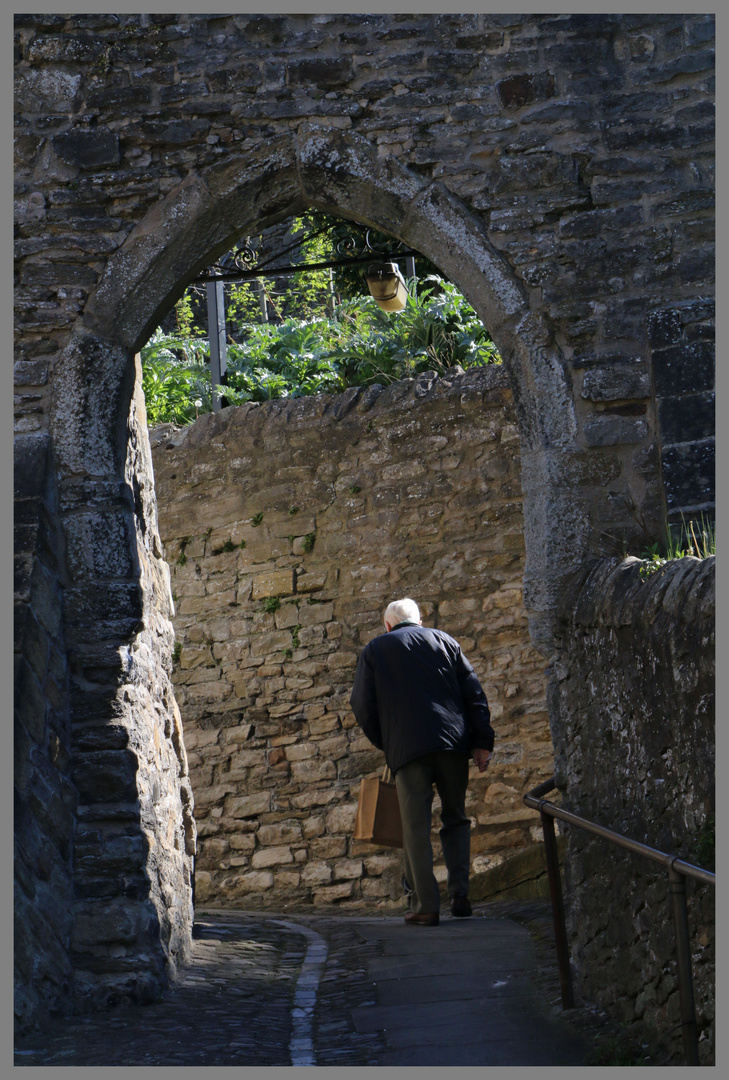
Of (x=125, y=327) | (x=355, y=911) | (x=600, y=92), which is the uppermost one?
(x=600, y=92)

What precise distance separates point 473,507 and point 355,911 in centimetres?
260

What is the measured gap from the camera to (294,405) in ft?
26.5

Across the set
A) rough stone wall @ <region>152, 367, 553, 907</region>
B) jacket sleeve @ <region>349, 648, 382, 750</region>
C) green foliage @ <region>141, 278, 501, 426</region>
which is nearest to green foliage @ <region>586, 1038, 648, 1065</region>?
jacket sleeve @ <region>349, 648, 382, 750</region>

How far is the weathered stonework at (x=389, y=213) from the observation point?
444 centimetres

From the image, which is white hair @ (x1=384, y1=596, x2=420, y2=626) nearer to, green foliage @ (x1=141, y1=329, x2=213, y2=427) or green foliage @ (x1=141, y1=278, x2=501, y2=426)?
green foliage @ (x1=141, y1=278, x2=501, y2=426)

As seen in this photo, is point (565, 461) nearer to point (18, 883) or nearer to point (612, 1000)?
point (612, 1000)

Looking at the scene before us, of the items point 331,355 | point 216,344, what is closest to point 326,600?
point 331,355

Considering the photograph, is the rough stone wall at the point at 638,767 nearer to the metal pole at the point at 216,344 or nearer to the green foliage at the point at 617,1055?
the green foliage at the point at 617,1055

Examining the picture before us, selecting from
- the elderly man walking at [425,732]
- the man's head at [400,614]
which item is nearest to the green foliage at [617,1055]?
the elderly man walking at [425,732]

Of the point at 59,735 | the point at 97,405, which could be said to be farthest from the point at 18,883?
the point at 97,405

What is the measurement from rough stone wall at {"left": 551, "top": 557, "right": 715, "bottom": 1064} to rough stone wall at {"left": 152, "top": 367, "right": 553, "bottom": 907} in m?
2.88

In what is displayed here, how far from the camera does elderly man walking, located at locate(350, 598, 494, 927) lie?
5074 mm

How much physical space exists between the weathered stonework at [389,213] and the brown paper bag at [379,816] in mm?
1641

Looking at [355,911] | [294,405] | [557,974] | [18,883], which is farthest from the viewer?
[294,405]
